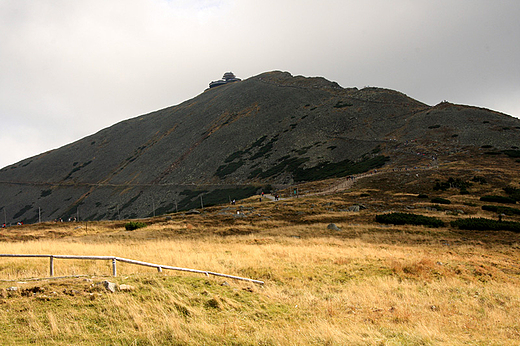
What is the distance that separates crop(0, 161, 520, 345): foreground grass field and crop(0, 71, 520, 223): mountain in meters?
49.2

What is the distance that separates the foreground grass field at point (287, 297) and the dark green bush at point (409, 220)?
361 centimetres

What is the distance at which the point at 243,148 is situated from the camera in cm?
11281

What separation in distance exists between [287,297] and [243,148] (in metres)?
102

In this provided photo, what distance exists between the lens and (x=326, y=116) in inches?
4412

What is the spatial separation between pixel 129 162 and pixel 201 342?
446ft

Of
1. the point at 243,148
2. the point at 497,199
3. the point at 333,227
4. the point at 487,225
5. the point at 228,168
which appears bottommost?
the point at 487,225

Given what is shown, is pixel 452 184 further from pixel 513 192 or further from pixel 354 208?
pixel 354 208

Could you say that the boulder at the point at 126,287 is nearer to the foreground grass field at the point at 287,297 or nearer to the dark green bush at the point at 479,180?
the foreground grass field at the point at 287,297

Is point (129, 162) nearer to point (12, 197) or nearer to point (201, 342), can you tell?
point (12, 197)

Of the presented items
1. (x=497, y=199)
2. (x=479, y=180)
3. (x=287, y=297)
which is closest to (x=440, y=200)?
(x=497, y=199)

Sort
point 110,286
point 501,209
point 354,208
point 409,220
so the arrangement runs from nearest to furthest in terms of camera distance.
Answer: point 110,286 → point 409,220 → point 501,209 → point 354,208

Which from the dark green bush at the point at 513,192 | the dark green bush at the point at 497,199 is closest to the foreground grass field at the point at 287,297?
the dark green bush at the point at 497,199

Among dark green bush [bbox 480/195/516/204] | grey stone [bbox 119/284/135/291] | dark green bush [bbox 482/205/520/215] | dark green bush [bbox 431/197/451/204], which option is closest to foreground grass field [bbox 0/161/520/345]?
grey stone [bbox 119/284/135/291]

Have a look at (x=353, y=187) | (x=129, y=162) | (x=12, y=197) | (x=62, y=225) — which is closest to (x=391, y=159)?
(x=353, y=187)
